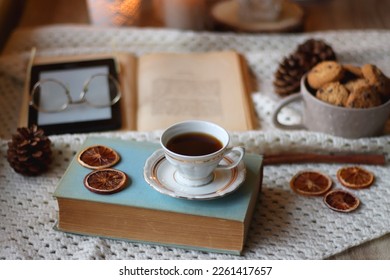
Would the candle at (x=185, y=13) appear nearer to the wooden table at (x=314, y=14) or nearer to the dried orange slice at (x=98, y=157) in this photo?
the wooden table at (x=314, y=14)

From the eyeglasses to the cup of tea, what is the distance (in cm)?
30

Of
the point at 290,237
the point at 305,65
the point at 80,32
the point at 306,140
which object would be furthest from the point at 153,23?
the point at 290,237

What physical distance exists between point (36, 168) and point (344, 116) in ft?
1.50

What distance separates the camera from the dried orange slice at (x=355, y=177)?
2.85 feet

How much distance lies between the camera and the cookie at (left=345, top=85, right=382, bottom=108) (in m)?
0.90

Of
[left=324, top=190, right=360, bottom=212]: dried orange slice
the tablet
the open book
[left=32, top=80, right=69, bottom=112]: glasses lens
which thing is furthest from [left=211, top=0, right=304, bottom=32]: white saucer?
[left=324, top=190, right=360, bottom=212]: dried orange slice

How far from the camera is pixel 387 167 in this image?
0.91 metres

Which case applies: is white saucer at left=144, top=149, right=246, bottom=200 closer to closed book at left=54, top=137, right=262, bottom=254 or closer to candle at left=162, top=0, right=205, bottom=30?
closed book at left=54, top=137, right=262, bottom=254

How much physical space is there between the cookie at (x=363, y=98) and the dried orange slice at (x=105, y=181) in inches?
14.0

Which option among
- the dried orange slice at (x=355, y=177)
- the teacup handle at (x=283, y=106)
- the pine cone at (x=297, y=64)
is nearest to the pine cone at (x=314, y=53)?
the pine cone at (x=297, y=64)

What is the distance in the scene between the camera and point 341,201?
837mm
